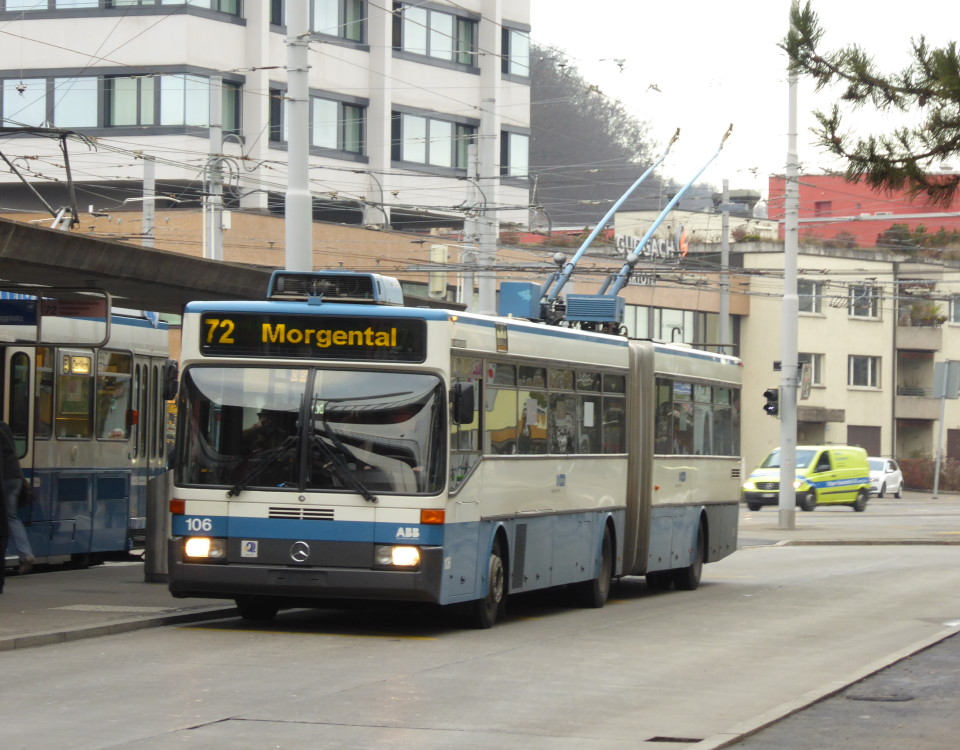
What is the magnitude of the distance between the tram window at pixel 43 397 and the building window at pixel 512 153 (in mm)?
42079

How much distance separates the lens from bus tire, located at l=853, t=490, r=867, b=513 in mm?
47750

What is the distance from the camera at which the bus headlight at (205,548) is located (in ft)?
43.9

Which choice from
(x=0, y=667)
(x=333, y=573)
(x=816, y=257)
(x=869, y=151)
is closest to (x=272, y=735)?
(x=0, y=667)

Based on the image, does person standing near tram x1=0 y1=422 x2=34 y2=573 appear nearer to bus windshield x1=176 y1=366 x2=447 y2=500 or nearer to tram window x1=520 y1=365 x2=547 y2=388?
bus windshield x1=176 y1=366 x2=447 y2=500

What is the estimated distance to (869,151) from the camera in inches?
441

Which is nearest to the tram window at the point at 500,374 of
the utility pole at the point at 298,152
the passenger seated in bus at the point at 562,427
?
the passenger seated in bus at the point at 562,427

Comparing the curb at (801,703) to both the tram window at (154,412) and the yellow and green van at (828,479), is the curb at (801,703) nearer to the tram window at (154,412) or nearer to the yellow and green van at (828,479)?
the tram window at (154,412)

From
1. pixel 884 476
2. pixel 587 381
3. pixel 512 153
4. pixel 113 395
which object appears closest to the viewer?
pixel 587 381

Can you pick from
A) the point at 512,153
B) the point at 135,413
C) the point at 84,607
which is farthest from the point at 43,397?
the point at 512,153

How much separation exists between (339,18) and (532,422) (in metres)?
40.5

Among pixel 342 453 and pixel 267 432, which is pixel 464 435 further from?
pixel 267 432

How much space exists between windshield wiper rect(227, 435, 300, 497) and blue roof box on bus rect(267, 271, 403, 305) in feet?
4.06

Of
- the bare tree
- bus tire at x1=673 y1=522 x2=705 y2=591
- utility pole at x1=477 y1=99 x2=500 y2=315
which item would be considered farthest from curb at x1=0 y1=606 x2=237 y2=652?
the bare tree

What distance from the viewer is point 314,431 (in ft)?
43.5
